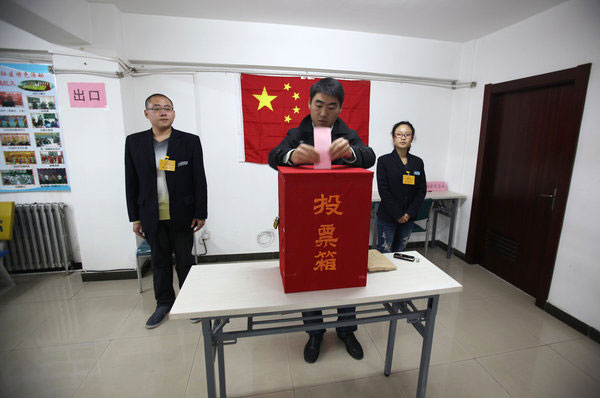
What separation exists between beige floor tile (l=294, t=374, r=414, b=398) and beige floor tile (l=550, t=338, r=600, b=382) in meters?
1.29

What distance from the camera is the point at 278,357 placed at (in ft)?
5.95

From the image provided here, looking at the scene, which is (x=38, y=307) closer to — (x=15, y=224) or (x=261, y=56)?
(x=15, y=224)

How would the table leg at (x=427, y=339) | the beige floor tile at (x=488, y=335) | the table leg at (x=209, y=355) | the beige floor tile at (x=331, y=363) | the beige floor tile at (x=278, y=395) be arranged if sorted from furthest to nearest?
1. the beige floor tile at (x=488, y=335)
2. the beige floor tile at (x=331, y=363)
3. the beige floor tile at (x=278, y=395)
4. the table leg at (x=427, y=339)
5. the table leg at (x=209, y=355)

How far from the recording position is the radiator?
2.70 meters

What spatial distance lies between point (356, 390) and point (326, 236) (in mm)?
1159

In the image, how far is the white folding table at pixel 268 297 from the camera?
1020 mm

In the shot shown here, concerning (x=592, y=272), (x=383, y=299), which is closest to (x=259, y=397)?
(x=383, y=299)

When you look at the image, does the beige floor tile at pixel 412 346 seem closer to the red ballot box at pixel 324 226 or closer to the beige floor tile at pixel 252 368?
the beige floor tile at pixel 252 368

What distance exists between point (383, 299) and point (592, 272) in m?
2.10

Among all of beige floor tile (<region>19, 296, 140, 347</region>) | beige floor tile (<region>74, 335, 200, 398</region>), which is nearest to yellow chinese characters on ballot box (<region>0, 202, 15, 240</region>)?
beige floor tile (<region>19, 296, 140, 347</region>)

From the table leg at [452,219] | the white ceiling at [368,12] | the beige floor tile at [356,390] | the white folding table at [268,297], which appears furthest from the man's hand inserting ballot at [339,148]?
the table leg at [452,219]

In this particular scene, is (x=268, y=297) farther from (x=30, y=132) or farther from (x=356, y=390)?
(x=30, y=132)

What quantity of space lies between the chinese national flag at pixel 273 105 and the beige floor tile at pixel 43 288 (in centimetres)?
223

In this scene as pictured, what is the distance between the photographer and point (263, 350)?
1.88 m
